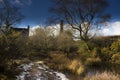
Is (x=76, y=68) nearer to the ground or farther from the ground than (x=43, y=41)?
nearer to the ground

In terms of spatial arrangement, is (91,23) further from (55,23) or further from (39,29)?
(39,29)

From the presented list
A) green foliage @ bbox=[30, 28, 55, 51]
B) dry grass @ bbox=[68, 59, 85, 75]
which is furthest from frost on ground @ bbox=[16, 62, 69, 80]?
green foliage @ bbox=[30, 28, 55, 51]

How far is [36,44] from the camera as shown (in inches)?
1756

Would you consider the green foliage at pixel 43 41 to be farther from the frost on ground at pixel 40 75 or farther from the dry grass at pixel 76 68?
the frost on ground at pixel 40 75

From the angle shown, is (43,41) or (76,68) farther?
(43,41)

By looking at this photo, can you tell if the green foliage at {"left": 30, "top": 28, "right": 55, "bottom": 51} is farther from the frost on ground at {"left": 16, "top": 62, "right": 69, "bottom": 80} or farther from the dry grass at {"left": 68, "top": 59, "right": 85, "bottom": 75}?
the frost on ground at {"left": 16, "top": 62, "right": 69, "bottom": 80}

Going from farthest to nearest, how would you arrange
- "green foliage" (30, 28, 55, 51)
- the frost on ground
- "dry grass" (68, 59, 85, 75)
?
"green foliage" (30, 28, 55, 51), "dry grass" (68, 59, 85, 75), the frost on ground

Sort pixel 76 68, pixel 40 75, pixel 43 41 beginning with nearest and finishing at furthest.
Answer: pixel 40 75
pixel 76 68
pixel 43 41

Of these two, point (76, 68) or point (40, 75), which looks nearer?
point (40, 75)

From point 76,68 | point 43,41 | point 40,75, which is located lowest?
point 40,75

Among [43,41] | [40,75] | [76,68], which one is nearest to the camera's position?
[40,75]

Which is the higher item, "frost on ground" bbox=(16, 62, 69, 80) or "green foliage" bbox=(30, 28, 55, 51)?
"green foliage" bbox=(30, 28, 55, 51)

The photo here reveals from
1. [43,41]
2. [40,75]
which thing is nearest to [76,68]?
[40,75]

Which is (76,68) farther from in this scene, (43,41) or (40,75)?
(43,41)
